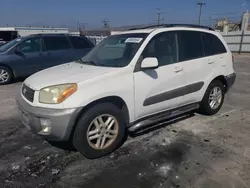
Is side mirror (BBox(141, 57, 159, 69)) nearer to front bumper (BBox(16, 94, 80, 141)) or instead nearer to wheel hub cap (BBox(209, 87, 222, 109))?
front bumper (BBox(16, 94, 80, 141))

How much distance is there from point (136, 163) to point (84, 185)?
0.77 metres

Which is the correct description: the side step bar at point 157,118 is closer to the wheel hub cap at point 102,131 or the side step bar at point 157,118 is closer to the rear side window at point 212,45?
the wheel hub cap at point 102,131

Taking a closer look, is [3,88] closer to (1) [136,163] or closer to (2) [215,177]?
(1) [136,163]

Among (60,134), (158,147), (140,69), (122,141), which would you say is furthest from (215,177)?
(60,134)

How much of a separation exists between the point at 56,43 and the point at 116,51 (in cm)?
564

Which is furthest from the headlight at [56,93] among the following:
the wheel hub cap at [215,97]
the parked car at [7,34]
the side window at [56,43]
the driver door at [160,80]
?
the parked car at [7,34]

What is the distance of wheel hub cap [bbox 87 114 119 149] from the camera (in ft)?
10.7

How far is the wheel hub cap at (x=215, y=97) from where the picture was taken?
16.1 feet

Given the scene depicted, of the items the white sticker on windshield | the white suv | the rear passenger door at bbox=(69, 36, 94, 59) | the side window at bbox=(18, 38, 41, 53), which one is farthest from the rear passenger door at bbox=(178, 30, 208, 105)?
the side window at bbox=(18, 38, 41, 53)

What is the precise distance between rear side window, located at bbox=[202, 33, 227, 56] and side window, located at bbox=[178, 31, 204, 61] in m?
0.14

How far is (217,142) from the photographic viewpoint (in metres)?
3.80

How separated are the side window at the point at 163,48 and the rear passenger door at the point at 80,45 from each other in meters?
5.78

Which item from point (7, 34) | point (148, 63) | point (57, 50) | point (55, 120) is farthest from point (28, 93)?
point (7, 34)

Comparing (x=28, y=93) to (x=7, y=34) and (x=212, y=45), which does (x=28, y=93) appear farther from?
(x=7, y=34)
